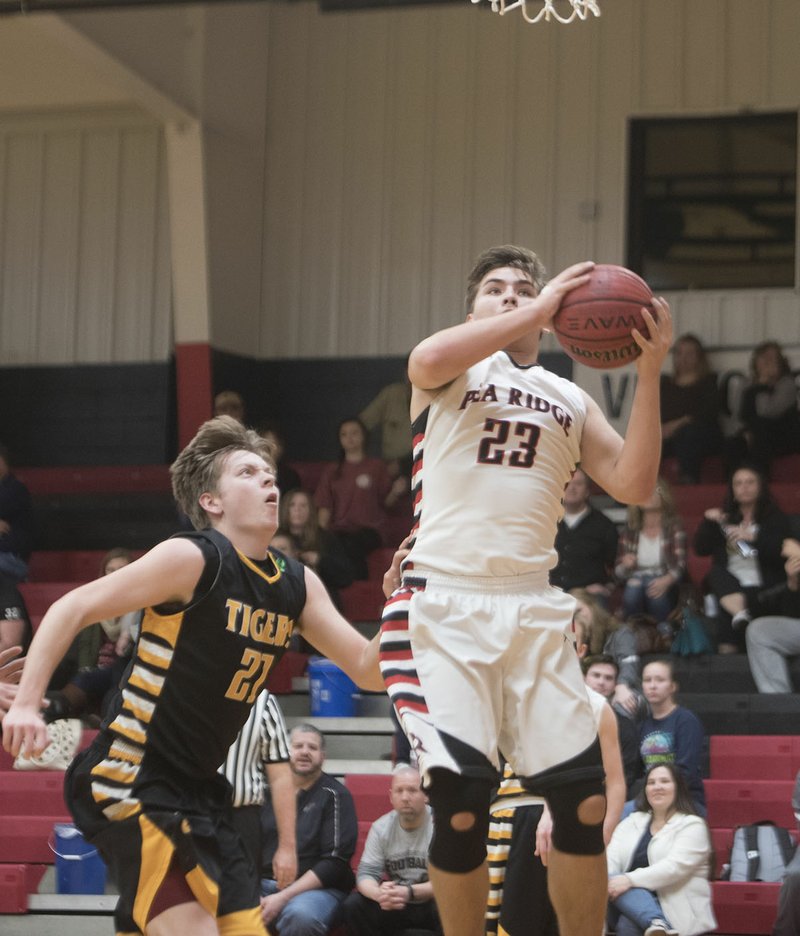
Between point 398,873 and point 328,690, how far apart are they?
2.27 m

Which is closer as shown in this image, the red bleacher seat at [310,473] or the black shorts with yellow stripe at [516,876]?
the black shorts with yellow stripe at [516,876]

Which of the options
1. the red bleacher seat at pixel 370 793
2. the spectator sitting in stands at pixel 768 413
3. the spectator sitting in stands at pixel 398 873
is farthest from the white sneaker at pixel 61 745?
the spectator sitting in stands at pixel 768 413

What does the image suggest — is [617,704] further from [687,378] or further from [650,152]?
[650,152]

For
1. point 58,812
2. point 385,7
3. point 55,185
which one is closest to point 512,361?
point 58,812

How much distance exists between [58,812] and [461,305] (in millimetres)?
6939

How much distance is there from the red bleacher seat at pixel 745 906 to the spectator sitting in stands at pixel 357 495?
15.8 ft

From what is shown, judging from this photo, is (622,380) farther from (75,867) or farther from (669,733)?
(75,867)

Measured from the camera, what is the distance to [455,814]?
14.5 feet

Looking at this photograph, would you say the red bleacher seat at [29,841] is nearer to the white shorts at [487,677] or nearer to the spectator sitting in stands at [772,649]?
the spectator sitting in stands at [772,649]

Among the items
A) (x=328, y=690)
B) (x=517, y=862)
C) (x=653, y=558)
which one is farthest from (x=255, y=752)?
(x=653, y=558)

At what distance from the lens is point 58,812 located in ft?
31.3

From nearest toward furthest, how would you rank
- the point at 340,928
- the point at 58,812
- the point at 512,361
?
the point at 512,361 < the point at 340,928 < the point at 58,812

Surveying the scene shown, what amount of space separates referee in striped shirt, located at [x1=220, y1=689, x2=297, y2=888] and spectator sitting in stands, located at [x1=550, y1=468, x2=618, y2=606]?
11.3 feet

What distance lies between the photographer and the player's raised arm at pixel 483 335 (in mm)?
4344
